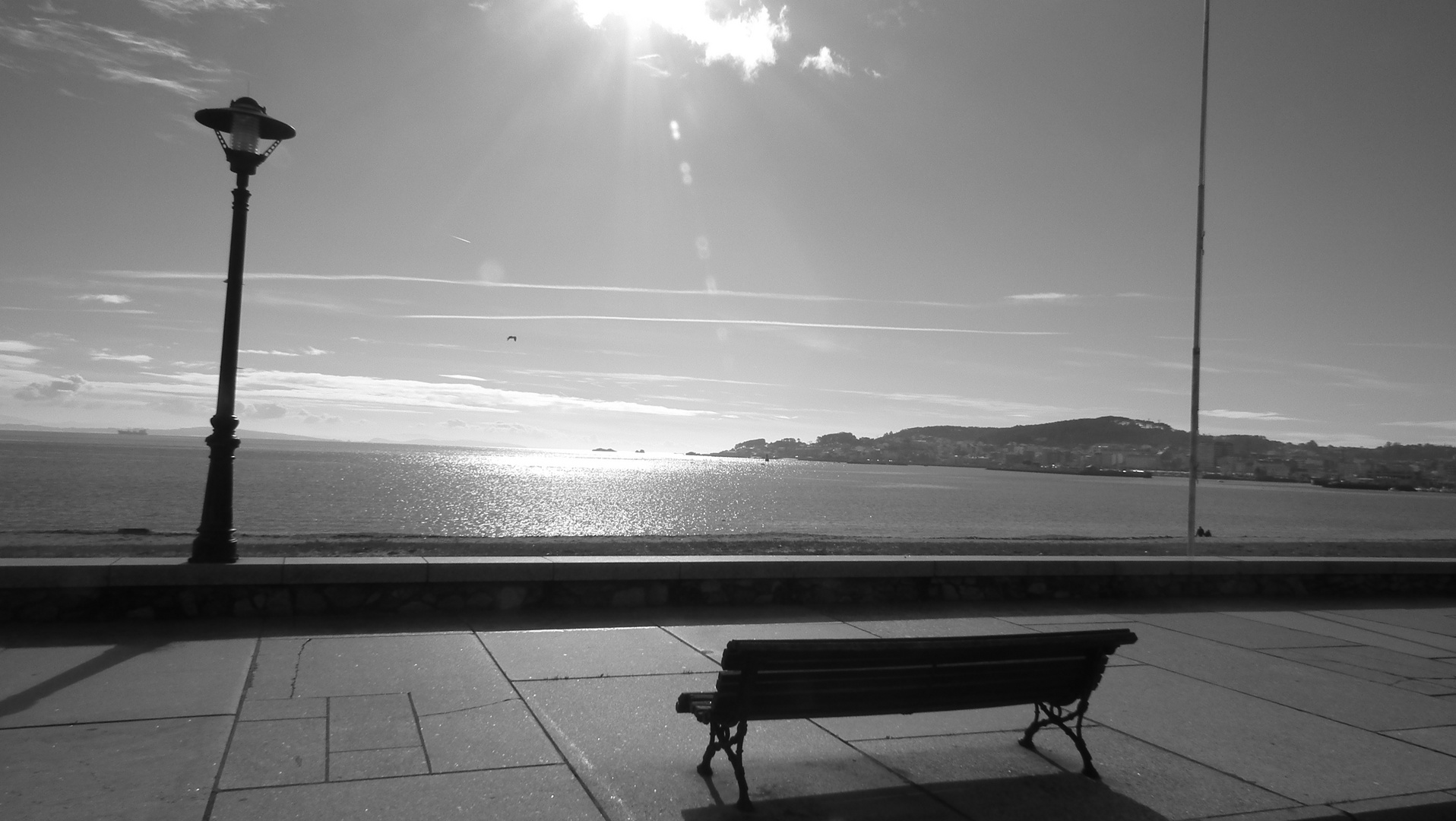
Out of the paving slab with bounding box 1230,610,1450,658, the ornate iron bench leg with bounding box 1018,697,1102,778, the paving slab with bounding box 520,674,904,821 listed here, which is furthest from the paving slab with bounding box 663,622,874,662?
the paving slab with bounding box 1230,610,1450,658

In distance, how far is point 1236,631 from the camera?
9.21 metres

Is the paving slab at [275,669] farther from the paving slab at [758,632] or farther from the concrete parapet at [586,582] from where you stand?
the paving slab at [758,632]

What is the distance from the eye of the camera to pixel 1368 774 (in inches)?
199

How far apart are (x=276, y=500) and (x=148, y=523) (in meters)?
16.7

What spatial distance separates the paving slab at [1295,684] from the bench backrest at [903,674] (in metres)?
2.29

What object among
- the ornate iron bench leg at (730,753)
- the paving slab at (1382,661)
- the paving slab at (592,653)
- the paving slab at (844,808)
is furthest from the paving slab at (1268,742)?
the paving slab at (592,653)

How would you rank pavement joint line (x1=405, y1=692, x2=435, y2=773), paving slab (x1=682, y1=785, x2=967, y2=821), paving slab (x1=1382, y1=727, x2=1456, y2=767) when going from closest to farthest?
paving slab (x1=682, y1=785, x2=967, y2=821) → pavement joint line (x1=405, y1=692, x2=435, y2=773) → paving slab (x1=1382, y1=727, x2=1456, y2=767)

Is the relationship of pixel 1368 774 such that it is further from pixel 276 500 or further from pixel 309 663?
pixel 276 500

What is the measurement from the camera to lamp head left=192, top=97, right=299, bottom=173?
27.7 feet

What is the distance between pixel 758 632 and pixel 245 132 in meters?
5.91

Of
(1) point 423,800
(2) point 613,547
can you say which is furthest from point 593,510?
(1) point 423,800

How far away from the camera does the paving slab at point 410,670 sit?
5.91 metres

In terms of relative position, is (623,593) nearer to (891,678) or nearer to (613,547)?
(891,678)

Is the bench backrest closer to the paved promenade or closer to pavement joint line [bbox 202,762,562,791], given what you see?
the paved promenade
